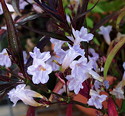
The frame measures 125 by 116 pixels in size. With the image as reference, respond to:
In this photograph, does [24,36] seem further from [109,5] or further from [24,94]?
[24,94]

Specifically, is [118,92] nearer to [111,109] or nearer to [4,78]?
[111,109]

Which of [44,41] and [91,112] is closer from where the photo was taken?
[44,41]

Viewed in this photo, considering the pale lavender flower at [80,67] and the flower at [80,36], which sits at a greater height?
the flower at [80,36]

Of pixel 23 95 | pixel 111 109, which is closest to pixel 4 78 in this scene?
pixel 23 95

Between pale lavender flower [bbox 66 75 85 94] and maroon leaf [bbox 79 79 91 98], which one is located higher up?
pale lavender flower [bbox 66 75 85 94]

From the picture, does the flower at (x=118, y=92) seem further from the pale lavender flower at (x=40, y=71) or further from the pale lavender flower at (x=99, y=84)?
the pale lavender flower at (x=40, y=71)

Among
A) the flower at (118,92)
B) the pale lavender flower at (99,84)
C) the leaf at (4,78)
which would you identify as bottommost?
the flower at (118,92)

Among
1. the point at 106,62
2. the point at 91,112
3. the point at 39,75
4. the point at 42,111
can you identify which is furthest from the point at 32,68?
the point at 42,111

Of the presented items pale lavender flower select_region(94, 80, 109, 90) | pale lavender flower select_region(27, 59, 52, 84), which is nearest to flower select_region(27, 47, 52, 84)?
pale lavender flower select_region(27, 59, 52, 84)

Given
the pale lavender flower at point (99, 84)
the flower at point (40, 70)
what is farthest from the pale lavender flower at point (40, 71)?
the pale lavender flower at point (99, 84)

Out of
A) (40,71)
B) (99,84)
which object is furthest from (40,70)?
(99,84)

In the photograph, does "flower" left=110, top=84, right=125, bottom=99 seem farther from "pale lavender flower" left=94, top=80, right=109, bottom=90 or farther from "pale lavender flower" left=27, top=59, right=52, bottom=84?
"pale lavender flower" left=27, top=59, right=52, bottom=84
